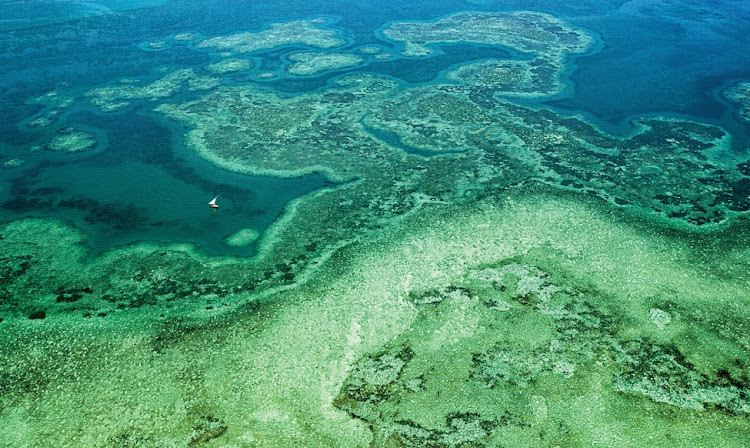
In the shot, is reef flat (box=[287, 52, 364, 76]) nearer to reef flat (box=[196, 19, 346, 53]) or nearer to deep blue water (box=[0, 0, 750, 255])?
deep blue water (box=[0, 0, 750, 255])

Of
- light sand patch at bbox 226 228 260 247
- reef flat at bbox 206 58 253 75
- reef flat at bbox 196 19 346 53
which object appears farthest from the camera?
reef flat at bbox 196 19 346 53

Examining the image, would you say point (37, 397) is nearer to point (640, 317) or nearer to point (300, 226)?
point (300, 226)

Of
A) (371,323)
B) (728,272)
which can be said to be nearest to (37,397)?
(371,323)

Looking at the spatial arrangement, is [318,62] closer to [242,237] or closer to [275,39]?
[275,39]

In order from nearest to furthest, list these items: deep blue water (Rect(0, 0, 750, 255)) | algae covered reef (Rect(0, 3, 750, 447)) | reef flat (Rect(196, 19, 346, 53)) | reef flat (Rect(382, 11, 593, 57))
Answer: algae covered reef (Rect(0, 3, 750, 447))
deep blue water (Rect(0, 0, 750, 255))
reef flat (Rect(382, 11, 593, 57))
reef flat (Rect(196, 19, 346, 53))

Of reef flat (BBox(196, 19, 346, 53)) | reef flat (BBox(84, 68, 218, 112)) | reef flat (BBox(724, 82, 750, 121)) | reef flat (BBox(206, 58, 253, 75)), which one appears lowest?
reef flat (BBox(724, 82, 750, 121))

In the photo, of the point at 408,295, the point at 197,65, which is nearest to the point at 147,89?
the point at 197,65

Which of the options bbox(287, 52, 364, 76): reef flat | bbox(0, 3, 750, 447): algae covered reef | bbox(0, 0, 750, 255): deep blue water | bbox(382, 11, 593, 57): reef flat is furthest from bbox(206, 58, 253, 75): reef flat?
bbox(382, 11, 593, 57): reef flat

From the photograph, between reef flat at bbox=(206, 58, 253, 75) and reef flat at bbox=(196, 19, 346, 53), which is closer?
reef flat at bbox=(206, 58, 253, 75)
